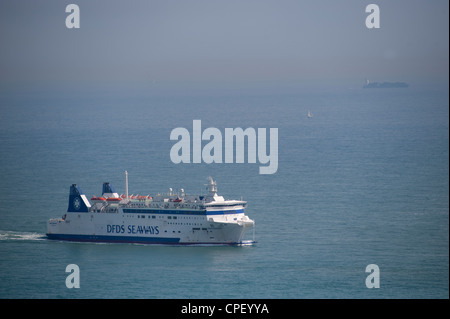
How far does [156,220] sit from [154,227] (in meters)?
0.47

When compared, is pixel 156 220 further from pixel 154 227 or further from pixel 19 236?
pixel 19 236

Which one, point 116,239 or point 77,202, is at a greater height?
point 77,202

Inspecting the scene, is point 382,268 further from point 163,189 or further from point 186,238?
point 163,189

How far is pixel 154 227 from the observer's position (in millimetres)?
76438

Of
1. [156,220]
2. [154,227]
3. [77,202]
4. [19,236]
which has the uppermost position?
[77,202]

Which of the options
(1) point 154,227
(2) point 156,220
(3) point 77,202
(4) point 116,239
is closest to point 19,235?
(3) point 77,202

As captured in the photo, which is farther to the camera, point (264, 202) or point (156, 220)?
point (264, 202)

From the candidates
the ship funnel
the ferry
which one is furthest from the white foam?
the ship funnel

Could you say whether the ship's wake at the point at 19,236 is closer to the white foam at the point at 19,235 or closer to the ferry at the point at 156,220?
the white foam at the point at 19,235

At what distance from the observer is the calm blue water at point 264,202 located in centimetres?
6397

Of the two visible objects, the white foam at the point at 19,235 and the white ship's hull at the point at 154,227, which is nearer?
the white ship's hull at the point at 154,227

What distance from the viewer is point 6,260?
230ft

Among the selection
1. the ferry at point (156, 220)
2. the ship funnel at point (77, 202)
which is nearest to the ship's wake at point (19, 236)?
the ferry at point (156, 220)

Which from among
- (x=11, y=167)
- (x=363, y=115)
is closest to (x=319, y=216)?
(x=11, y=167)
